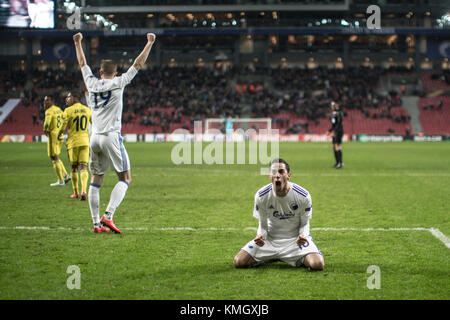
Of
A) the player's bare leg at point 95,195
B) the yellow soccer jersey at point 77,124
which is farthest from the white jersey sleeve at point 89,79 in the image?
the yellow soccer jersey at point 77,124

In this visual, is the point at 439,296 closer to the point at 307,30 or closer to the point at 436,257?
the point at 436,257

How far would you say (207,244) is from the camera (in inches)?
290

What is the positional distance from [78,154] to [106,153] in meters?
3.82

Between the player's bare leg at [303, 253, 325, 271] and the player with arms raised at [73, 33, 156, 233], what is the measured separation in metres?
3.14

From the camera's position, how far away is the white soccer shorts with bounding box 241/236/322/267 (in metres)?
6.05

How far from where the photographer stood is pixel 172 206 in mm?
10961

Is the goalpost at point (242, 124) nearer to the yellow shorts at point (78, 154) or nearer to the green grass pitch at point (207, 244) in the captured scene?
the green grass pitch at point (207, 244)

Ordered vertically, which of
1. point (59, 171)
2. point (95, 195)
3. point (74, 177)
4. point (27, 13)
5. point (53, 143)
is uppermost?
point (27, 13)

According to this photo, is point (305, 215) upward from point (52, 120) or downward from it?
downward

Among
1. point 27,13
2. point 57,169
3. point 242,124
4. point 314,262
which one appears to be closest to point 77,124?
point 57,169

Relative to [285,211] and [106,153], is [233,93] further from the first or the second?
[285,211]


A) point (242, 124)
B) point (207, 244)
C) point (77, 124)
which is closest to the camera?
point (207, 244)
